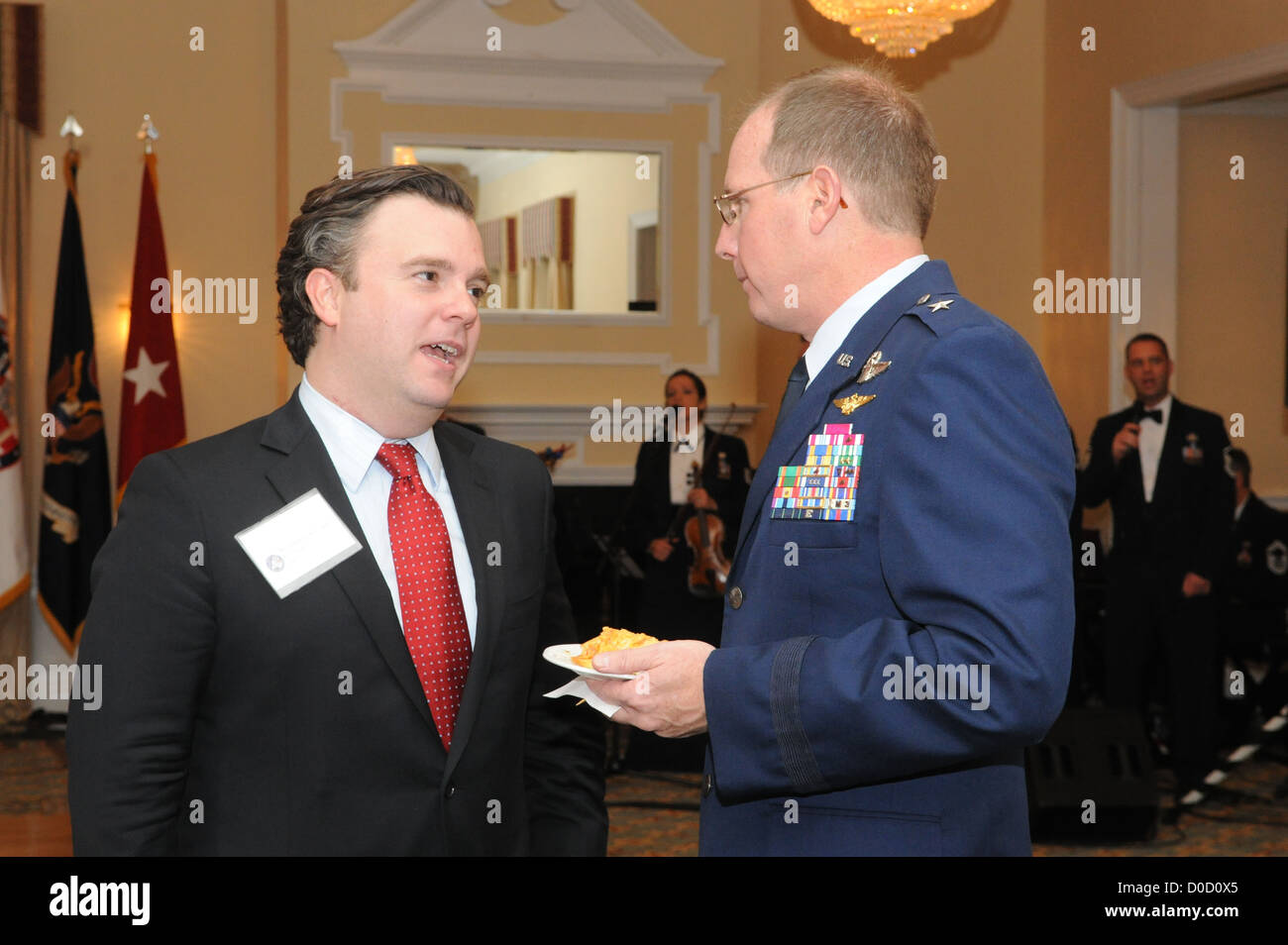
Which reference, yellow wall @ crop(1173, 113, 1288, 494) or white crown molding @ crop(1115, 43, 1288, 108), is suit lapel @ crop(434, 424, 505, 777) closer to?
white crown molding @ crop(1115, 43, 1288, 108)

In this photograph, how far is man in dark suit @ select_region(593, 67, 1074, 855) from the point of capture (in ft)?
4.26

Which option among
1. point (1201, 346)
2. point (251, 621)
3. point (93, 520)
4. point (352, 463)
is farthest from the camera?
point (1201, 346)

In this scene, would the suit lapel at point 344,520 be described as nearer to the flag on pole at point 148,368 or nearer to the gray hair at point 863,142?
the gray hair at point 863,142

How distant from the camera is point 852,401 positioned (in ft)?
4.89

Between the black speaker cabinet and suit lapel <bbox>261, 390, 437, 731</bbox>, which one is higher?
suit lapel <bbox>261, 390, 437, 731</bbox>

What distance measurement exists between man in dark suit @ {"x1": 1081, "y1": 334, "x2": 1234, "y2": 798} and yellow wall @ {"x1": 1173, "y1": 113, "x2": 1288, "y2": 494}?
73.5 inches

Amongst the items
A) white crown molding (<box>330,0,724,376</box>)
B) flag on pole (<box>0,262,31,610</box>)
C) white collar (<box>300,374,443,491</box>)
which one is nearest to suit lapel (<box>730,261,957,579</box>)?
white collar (<box>300,374,443,491</box>)

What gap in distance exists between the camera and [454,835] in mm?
1588

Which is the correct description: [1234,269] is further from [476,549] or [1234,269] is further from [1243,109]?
[476,549]

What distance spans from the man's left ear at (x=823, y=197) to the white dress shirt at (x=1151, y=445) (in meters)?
4.37

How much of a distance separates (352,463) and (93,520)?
559cm

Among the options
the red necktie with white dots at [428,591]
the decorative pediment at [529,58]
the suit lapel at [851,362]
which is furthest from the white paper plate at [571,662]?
the decorative pediment at [529,58]

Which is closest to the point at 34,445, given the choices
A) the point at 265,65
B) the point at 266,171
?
the point at 266,171

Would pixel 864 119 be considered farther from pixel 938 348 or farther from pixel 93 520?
pixel 93 520
